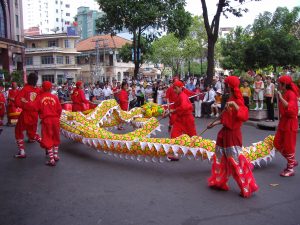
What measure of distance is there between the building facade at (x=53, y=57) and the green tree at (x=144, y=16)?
34.3m

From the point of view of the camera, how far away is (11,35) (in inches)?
1320

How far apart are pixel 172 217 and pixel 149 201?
636 millimetres

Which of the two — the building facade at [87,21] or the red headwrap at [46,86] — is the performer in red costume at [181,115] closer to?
the red headwrap at [46,86]

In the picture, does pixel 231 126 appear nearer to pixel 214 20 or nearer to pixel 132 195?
pixel 132 195

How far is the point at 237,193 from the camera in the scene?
5.19 metres

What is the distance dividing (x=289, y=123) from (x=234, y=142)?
160cm

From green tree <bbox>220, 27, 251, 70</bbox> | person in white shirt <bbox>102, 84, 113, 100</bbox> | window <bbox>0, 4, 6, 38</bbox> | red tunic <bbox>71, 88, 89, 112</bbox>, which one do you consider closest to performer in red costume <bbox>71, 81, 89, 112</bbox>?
red tunic <bbox>71, 88, 89, 112</bbox>

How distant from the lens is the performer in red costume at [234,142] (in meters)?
4.91

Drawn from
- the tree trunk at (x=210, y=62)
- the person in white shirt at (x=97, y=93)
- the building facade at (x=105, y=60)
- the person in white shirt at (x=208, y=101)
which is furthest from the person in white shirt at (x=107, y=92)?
the building facade at (x=105, y=60)

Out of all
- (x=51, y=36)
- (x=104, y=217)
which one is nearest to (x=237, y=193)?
(x=104, y=217)

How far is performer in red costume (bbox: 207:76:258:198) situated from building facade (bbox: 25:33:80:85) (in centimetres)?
5415

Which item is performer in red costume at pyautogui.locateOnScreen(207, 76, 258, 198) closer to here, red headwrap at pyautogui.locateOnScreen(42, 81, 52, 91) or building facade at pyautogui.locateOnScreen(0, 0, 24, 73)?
red headwrap at pyautogui.locateOnScreen(42, 81, 52, 91)

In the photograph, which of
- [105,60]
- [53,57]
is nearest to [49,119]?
[105,60]

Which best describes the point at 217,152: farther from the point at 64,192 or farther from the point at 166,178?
the point at 64,192
